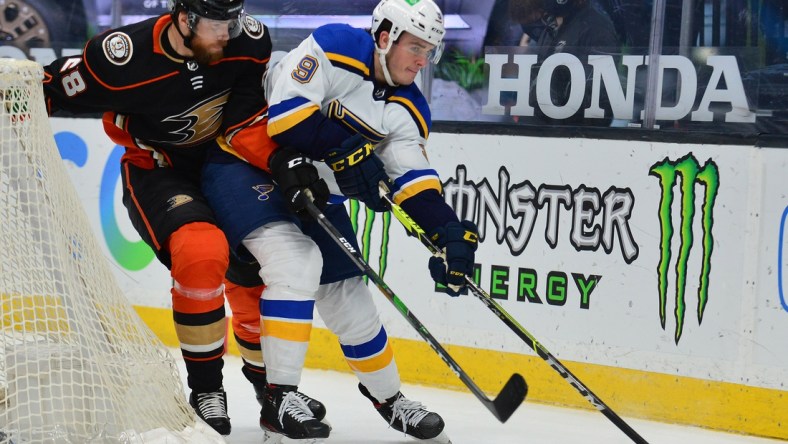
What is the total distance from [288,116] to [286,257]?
352 millimetres

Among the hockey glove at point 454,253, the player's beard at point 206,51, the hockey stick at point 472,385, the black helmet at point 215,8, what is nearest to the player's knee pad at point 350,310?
the hockey stick at point 472,385

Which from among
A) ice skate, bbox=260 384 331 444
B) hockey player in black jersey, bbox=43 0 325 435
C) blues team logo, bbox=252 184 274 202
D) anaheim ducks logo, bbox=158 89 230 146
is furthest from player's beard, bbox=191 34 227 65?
ice skate, bbox=260 384 331 444

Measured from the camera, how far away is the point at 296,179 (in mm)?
2727

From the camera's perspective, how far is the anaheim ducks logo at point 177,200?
277 centimetres

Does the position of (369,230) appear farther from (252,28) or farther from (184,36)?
(184,36)

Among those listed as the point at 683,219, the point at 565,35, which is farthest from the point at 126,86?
the point at 683,219

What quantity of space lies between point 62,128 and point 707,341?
2.71 meters

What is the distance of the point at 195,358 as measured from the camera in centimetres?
282

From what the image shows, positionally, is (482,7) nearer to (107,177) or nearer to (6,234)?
(107,177)

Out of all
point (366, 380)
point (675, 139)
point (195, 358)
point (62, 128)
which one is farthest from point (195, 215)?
point (62, 128)

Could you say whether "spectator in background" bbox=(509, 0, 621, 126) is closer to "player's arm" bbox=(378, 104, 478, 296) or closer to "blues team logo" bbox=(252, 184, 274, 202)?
"player's arm" bbox=(378, 104, 478, 296)

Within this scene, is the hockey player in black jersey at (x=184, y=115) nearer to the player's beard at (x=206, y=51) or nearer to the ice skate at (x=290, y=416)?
the player's beard at (x=206, y=51)

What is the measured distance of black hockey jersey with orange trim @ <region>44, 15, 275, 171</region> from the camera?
2734 mm

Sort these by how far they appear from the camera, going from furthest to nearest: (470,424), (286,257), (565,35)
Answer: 1. (565,35)
2. (470,424)
3. (286,257)
